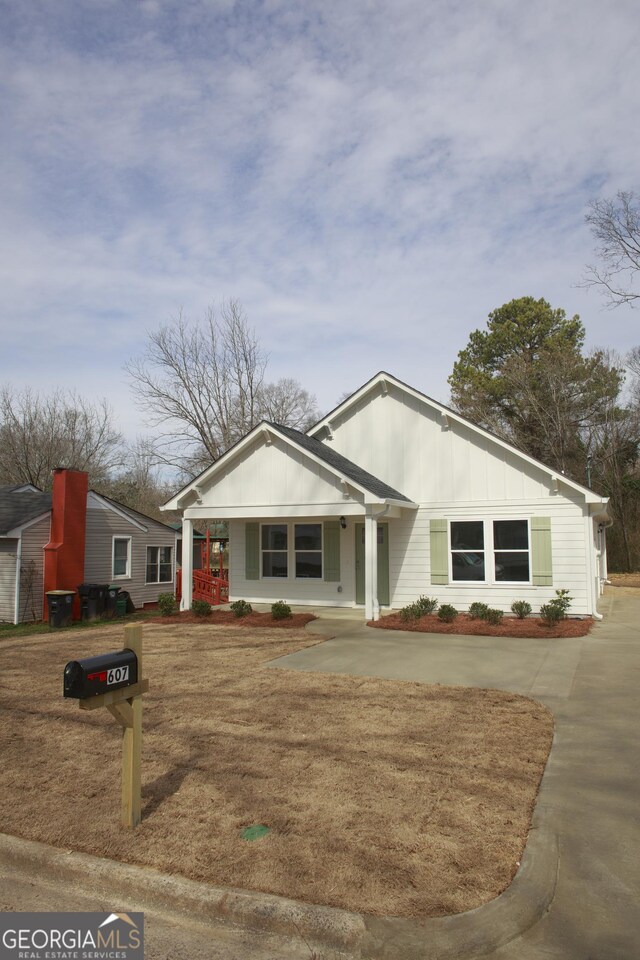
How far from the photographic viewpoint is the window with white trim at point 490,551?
47.2 ft

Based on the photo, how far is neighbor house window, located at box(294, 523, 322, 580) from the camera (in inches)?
657

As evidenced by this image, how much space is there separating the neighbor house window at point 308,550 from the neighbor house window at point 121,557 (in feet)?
22.7

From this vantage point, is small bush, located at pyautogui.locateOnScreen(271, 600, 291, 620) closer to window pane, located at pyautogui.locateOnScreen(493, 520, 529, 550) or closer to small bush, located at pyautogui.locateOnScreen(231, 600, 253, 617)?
small bush, located at pyautogui.locateOnScreen(231, 600, 253, 617)

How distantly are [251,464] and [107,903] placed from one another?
A: 12.3 m

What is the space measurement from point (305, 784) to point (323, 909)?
5.37ft

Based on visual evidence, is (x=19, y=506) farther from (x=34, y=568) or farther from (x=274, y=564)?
(x=274, y=564)

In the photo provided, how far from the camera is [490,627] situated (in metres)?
12.7

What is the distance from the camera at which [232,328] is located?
111ft

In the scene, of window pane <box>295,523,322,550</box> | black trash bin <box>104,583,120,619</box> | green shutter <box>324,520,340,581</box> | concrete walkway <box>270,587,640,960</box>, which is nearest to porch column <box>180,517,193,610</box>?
window pane <box>295,523,322,550</box>

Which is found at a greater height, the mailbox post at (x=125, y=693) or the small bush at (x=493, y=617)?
the mailbox post at (x=125, y=693)

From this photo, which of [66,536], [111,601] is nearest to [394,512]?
[111,601]

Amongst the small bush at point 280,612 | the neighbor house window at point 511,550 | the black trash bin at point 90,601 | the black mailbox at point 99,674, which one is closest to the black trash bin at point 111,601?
the black trash bin at point 90,601

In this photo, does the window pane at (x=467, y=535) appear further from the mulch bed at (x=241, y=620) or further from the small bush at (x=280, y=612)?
the small bush at (x=280, y=612)

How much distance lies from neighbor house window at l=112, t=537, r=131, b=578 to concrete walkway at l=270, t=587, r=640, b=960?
920cm
